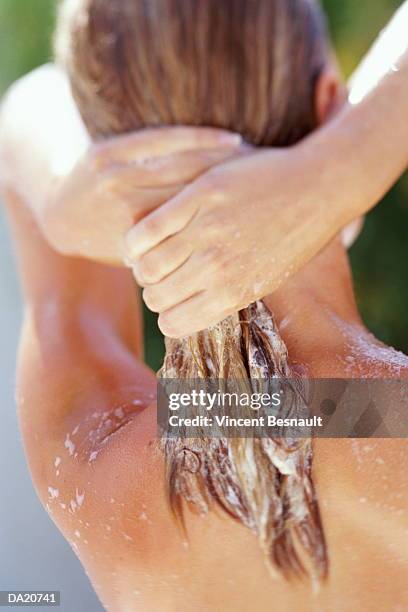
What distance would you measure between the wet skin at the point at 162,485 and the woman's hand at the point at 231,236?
0.18ft

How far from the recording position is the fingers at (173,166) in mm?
757

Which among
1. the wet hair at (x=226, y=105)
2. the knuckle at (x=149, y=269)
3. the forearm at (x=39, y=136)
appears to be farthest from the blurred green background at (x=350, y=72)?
the knuckle at (x=149, y=269)

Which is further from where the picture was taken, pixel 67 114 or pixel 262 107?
pixel 67 114

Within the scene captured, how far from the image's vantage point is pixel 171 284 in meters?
0.71

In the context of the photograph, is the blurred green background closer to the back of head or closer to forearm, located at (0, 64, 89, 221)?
forearm, located at (0, 64, 89, 221)

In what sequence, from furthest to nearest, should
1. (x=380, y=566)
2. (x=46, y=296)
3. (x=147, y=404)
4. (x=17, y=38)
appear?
(x=17, y=38) < (x=46, y=296) < (x=147, y=404) < (x=380, y=566)

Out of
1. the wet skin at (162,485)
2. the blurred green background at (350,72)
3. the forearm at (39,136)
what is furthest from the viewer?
the blurred green background at (350,72)

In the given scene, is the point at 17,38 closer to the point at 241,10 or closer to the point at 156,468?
the point at 241,10

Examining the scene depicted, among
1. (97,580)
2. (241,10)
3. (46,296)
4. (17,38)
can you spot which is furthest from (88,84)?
(17,38)

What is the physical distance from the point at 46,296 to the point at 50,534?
30 centimetres

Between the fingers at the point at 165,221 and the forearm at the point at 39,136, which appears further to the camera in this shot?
the forearm at the point at 39,136

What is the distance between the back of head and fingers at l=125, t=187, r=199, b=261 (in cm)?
10

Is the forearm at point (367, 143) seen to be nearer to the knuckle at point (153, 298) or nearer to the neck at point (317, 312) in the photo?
the neck at point (317, 312)

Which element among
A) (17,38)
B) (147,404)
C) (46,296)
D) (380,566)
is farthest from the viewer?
(17,38)
